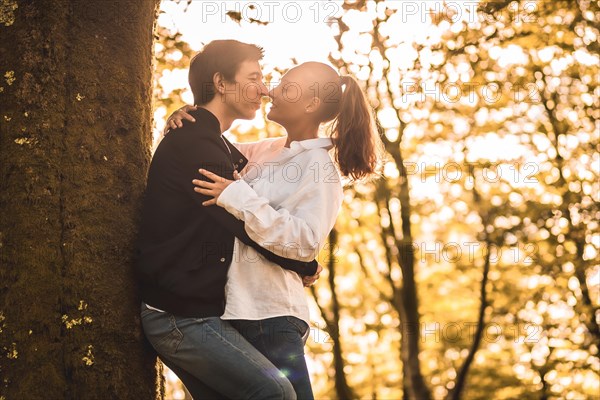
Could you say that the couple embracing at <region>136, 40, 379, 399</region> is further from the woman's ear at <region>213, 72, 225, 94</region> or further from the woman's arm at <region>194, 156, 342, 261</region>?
the woman's ear at <region>213, 72, 225, 94</region>

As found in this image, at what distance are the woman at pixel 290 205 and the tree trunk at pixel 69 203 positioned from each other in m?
0.42

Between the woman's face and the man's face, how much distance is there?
0.15 m

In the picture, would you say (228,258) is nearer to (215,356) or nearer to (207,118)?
(215,356)

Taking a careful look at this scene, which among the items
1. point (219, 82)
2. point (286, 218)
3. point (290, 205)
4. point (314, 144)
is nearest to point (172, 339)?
point (286, 218)

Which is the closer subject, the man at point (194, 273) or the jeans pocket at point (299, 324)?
the man at point (194, 273)

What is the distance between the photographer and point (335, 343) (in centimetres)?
1484

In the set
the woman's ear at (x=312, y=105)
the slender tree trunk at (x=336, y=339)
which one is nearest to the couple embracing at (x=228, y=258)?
the woman's ear at (x=312, y=105)

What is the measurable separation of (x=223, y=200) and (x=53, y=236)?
75cm

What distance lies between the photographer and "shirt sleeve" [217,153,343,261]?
323cm

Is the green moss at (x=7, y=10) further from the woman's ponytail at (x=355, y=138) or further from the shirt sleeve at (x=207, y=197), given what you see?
the woman's ponytail at (x=355, y=138)

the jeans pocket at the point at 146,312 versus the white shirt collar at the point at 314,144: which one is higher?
the white shirt collar at the point at 314,144

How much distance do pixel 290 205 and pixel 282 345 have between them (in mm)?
698

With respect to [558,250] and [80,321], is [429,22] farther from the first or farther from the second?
[80,321]

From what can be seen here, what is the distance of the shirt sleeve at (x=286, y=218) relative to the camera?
3227 millimetres
